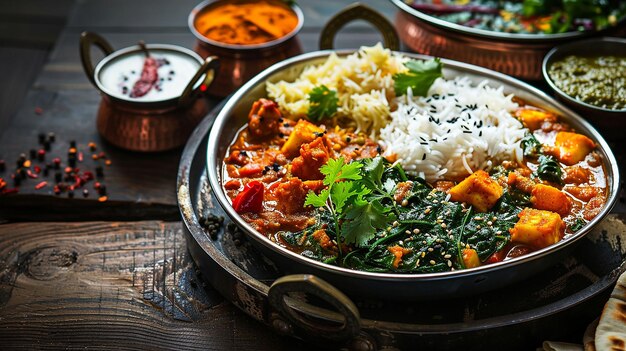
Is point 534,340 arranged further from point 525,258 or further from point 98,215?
point 98,215

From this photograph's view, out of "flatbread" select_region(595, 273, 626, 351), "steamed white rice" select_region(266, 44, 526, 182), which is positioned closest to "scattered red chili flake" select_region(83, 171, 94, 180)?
"steamed white rice" select_region(266, 44, 526, 182)

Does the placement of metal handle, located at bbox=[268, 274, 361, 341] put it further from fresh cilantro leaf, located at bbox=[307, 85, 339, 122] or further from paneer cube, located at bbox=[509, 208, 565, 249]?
fresh cilantro leaf, located at bbox=[307, 85, 339, 122]

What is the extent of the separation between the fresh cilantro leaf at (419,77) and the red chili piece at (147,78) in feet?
5.62

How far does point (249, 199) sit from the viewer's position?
3461mm

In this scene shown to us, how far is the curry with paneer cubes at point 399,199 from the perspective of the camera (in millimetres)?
A: 3219

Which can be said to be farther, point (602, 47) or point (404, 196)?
point (602, 47)

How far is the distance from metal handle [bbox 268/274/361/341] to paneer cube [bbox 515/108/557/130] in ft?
6.00

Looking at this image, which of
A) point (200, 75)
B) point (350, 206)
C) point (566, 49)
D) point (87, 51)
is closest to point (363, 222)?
point (350, 206)

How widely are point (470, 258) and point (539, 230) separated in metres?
0.36

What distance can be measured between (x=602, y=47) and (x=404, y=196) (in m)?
2.23

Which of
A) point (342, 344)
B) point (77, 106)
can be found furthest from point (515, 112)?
point (77, 106)

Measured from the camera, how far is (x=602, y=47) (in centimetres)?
→ 472

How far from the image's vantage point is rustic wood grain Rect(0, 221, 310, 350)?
3379 mm

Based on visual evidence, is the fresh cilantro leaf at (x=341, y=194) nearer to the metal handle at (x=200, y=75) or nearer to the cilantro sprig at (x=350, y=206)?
the cilantro sprig at (x=350, y=206)
